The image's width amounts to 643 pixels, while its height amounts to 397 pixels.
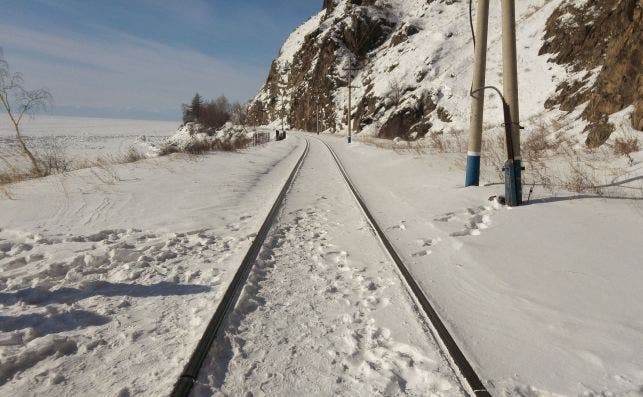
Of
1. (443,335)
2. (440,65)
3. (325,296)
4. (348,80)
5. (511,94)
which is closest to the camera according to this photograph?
A: (443,335)

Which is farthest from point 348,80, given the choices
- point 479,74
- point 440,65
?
point 479,74

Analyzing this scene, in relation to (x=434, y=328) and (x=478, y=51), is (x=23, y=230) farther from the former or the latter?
(x=478, y=51)

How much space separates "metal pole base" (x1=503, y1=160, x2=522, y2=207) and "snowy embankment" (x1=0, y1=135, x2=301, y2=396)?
14.2ft

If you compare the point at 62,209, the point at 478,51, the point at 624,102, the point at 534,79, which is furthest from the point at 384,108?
the point at 62,209

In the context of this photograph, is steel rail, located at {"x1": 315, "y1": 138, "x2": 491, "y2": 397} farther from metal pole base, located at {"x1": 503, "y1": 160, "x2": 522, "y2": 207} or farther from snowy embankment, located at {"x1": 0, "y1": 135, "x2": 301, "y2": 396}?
metal pole base, located at {"x1": 503, "y1": 160, "x2": 522, "y2": 207}

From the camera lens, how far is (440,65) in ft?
134

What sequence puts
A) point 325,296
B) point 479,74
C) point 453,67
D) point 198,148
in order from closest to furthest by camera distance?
1. point 325,296
2. point 479,74
3. point 198,148
4. point 453,67

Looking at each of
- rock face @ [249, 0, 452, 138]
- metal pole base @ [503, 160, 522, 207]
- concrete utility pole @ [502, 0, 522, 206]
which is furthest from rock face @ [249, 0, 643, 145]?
metal pole base @ [503, 160, 522, 207]

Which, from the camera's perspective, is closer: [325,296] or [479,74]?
[325,296]

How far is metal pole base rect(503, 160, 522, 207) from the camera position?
641 cm

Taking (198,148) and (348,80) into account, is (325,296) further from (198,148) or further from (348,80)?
(348,80)

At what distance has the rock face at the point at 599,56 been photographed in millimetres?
10633

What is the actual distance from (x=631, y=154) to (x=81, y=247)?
10.1 metres

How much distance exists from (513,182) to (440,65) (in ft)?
125
